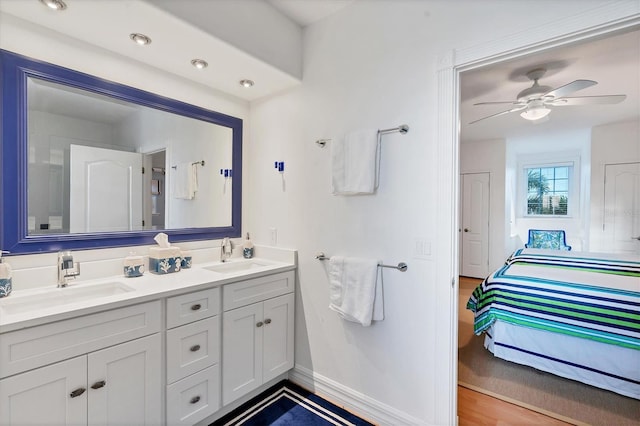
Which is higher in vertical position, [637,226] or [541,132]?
[541,132]

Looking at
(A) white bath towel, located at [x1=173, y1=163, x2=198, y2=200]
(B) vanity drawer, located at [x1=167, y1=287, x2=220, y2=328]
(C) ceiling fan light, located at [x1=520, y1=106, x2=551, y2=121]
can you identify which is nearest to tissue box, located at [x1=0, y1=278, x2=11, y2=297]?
(B) vanity drawer, located at [x1=167, y1=287, x2=220, y2=328]

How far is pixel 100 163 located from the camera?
1805mm

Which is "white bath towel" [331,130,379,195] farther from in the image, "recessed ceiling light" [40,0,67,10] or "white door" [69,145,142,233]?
"recessed ceiling light" [40,0,67,10]

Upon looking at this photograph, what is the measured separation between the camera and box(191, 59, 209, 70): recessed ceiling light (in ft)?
6.30

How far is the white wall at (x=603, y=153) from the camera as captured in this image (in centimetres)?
423

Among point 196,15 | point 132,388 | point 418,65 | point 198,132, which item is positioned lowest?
point 132,388

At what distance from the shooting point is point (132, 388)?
4.67 feet

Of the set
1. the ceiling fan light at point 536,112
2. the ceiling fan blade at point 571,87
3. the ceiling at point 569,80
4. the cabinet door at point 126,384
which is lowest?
the cabinet door at point 126,384

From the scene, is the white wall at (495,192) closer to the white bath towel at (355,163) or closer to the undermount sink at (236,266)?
the white bath towel at (355,163)

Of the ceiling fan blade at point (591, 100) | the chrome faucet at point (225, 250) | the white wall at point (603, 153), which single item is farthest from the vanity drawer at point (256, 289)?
the white wall at point (603, 153)

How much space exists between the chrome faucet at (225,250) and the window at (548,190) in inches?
256

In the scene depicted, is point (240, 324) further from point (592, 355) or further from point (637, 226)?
point (637, 226)

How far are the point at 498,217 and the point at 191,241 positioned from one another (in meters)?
5.17

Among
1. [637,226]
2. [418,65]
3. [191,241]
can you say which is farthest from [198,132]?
[637,226]
